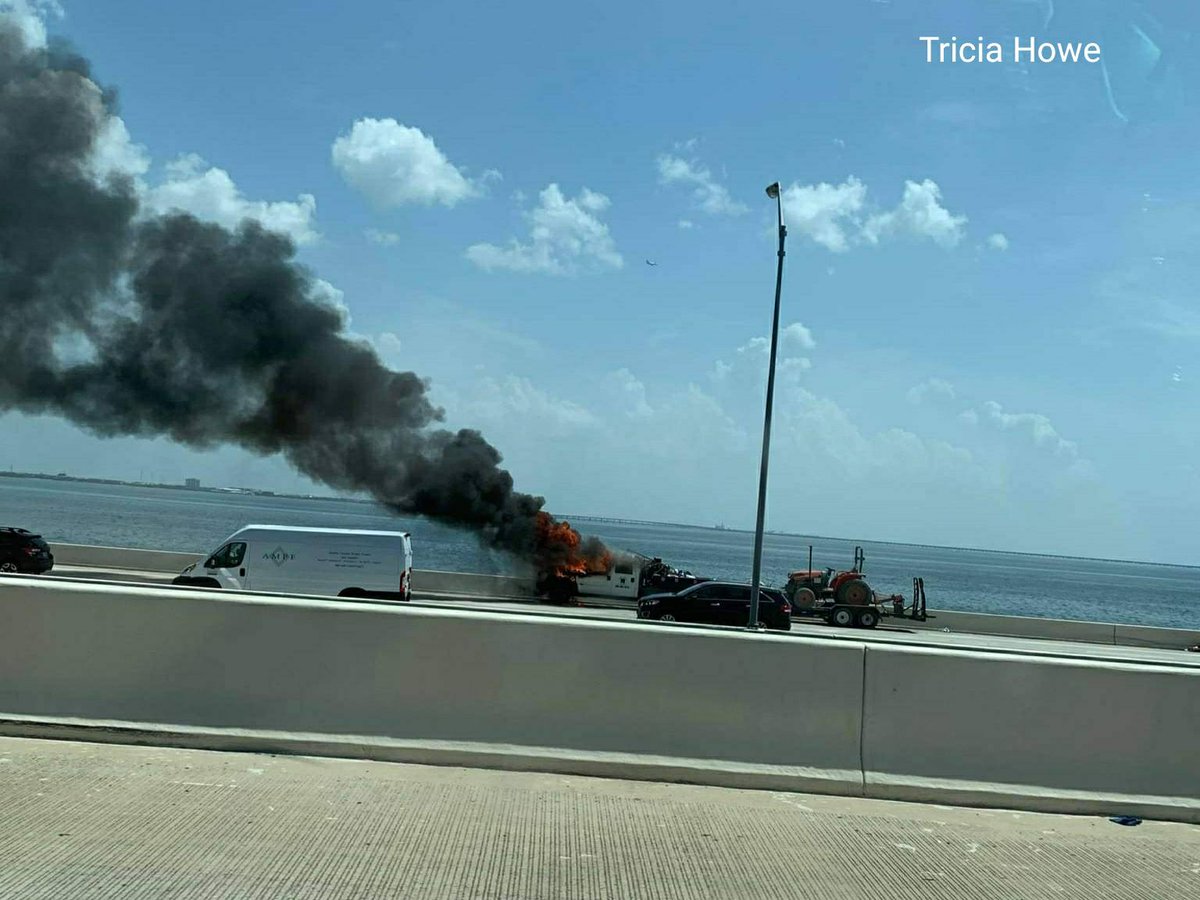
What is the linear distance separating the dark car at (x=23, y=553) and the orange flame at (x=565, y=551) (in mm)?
20094

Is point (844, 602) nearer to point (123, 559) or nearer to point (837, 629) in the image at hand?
point (837, 629)

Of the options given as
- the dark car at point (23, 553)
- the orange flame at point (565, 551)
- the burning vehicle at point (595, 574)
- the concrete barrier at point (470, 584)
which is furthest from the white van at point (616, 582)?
the dark car at point (23, 553)

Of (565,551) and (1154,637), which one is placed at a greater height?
(565,551)

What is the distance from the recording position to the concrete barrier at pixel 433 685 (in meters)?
6.80

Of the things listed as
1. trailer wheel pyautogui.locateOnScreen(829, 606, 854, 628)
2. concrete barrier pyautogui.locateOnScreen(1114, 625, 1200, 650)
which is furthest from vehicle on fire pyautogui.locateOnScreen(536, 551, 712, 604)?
concrete barrier pyautogui.locateOnScreen(1114, 625, 1200, 650)

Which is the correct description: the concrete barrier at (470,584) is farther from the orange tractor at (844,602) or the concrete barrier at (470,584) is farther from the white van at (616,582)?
the orange tractor at (844,602)

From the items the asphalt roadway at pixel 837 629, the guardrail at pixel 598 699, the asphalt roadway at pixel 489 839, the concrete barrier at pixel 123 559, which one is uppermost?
the guardrail at pixel 598 699

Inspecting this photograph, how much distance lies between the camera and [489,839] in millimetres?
5453

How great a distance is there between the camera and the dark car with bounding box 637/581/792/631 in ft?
93.1

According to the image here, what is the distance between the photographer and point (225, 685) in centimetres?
703

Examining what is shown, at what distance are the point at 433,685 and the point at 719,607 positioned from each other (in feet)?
72.8

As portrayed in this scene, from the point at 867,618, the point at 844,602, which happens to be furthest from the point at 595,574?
the point at 867,618

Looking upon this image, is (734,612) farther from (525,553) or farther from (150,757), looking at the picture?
(150,757)

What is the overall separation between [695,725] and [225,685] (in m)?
3.02
